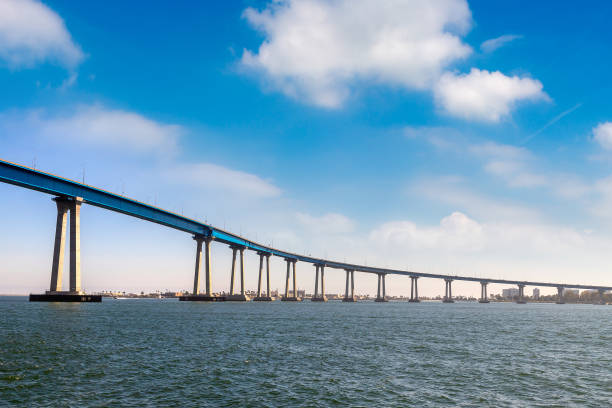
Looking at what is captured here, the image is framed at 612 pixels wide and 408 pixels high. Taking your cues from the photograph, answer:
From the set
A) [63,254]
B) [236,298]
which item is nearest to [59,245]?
[63,254]

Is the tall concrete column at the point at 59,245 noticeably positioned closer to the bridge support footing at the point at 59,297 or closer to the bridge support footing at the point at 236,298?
the bridge support footing at the point at 59,297

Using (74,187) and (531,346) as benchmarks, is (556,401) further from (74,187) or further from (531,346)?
(74,187)

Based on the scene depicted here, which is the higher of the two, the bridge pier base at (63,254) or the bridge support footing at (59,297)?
the bridge pier base at (63,254)

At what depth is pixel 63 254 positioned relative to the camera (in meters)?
98.8

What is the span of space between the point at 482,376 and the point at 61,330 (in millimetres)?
40017

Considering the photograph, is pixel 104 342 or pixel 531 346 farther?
pixel 531 346

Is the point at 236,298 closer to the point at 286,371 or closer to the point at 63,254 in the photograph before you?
the point at 63,254

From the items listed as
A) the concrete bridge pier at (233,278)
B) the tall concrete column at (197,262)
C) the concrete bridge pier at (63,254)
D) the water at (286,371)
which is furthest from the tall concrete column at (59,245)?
the concrete bridge pier at (233,278)

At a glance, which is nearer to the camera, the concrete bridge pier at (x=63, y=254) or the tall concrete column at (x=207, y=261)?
the concrete bridge pier at (x=63, y=254)

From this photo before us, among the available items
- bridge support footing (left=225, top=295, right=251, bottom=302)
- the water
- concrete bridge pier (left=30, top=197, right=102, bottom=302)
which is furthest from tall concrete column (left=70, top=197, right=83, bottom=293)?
bridge support footing (left=225, top=295, right=251, bottom=302)

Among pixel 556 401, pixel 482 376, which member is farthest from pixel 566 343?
pixel 556 401

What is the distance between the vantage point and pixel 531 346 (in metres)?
44.3

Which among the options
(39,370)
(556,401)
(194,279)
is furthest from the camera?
(194,279)

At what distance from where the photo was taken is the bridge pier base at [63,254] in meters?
97.8
